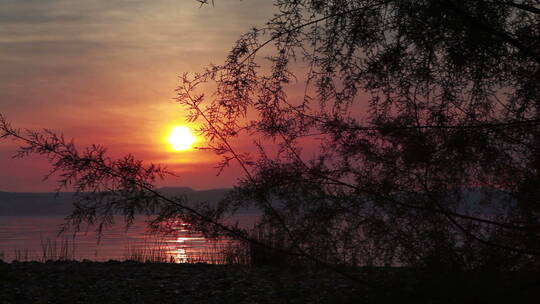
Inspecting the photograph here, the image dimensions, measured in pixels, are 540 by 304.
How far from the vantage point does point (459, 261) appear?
5.45m

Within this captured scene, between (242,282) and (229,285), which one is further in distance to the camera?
(242,282)

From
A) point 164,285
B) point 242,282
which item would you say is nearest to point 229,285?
point 242,282

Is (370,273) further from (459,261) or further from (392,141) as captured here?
(392,141)

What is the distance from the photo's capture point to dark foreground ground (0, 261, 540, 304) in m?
5.10

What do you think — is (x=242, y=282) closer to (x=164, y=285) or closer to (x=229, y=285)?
(x=229, y=285)

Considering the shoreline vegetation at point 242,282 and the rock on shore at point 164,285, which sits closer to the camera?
the shoreline vegetation at point 242,282

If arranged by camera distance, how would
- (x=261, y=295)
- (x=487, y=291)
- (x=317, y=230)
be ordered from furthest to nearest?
(x=261, y=295) → (x=317, y=230) → (x=487, y=291)

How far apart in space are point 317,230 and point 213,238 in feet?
2.93

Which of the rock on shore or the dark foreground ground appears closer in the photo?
the dark foreground ground

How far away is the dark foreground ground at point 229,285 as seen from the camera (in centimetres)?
510

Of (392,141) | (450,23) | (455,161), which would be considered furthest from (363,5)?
(455,161)

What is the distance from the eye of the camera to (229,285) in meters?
7.90

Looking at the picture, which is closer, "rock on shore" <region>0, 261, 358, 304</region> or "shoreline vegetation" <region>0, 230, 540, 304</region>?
"shoreline vegetation" <region>0, 230, 540, 304</region>

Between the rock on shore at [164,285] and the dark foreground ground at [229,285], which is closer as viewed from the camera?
the dark foreground ground at [229,285]
